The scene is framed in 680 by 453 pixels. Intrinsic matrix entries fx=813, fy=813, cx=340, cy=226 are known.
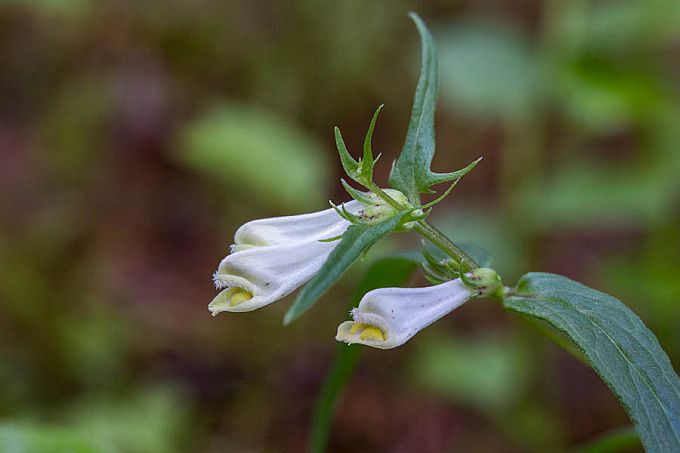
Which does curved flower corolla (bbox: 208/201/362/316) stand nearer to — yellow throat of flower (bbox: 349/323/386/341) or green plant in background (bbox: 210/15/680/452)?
green plant in background (bbox: 210/15/680/452)

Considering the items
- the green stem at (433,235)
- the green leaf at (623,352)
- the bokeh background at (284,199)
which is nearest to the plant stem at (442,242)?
the green stem at (433,235)

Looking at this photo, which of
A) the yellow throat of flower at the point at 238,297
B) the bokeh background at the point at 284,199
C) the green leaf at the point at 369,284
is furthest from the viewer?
the bokeh background at the point at 284,199

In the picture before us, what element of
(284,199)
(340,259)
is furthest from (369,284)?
(284,199)

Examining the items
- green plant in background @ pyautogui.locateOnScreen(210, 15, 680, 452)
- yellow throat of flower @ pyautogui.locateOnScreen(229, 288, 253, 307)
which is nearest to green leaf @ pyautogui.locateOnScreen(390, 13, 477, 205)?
green plant in background @ pyautogui.locateOnScreen(210, 15, 680, 452)

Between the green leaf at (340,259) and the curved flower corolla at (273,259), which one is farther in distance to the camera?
the curved flower corolla at (273,259)

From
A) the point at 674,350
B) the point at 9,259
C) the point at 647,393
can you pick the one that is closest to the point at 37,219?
the point at 9,259

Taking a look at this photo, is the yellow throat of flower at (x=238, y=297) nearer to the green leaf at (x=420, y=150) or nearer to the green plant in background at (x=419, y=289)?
the green plant in background at (x=419, y=289)
